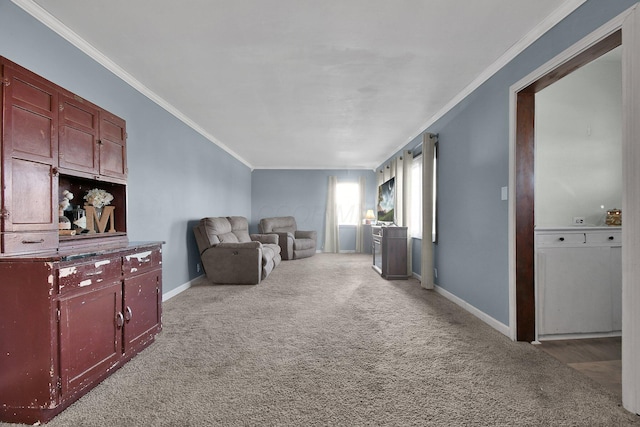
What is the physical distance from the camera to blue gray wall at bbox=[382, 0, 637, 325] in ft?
7.50

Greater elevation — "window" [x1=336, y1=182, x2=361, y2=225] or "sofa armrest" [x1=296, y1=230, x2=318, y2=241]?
"window" [x1=336, y1=182, x2=361, y2=225]

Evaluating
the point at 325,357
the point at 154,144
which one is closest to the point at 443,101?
the point at 325,357

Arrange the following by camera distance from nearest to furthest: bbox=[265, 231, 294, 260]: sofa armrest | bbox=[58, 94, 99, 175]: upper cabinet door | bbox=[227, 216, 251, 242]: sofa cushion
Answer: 1. bbox=[58, 94, 99, 175]: upper cabinet door
2. bbox=[227, 216, 251, 242]: sofa cushion
3. bbox=[265, 231, 294, 260]: sofa armrest

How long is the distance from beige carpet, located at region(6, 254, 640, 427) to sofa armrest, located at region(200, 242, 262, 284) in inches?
55.7

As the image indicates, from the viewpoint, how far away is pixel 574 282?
2.69 metres

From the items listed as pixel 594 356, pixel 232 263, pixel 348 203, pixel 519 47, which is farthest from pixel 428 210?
pixel 348 203

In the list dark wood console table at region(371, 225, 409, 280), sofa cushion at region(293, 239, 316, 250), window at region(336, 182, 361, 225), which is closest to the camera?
dark wood console table at region(371, 225, 409, 280)

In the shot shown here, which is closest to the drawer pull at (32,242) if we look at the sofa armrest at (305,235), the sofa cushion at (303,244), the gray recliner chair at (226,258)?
the gray recliner chair at (226,258)

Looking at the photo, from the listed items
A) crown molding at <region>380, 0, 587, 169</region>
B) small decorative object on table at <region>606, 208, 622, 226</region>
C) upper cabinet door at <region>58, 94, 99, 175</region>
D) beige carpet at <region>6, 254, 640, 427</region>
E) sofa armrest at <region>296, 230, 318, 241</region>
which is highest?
crown molding at <region>380, 0, 587, 169</region>

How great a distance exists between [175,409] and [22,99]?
190cm

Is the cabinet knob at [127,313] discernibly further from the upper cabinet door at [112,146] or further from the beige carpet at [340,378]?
the upper cabinet door at [112,146]

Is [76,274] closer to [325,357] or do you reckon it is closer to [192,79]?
[325,357]

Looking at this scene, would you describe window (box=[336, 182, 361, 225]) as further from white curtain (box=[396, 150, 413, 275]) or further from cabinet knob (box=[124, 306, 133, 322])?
cabinet knob (box=[124, 306, 133, 322])

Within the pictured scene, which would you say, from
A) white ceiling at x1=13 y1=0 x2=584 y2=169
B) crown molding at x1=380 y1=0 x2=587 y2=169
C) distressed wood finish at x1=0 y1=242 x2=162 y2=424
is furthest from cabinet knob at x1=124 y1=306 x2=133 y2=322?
crown molding at x1=380 y1=0 x2=587 y2=169
